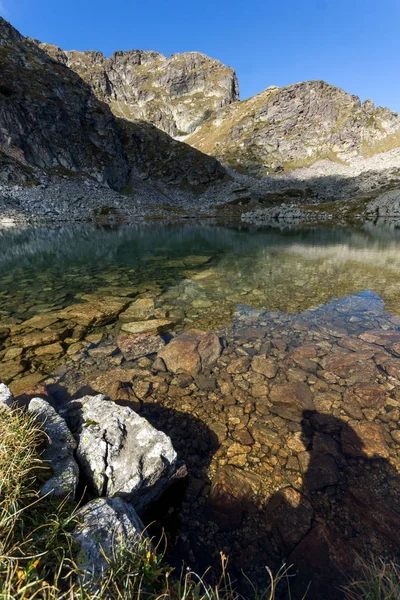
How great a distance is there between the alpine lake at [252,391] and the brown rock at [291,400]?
4cm

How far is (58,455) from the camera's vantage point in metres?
3.89

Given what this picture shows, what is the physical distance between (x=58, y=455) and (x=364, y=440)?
5.87 metres

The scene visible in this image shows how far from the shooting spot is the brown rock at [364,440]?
548cm

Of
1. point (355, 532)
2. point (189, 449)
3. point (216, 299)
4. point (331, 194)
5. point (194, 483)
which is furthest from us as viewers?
point (331, 194)

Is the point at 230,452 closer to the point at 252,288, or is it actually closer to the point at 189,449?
the point at 189,449

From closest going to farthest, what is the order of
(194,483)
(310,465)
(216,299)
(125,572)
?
1. (125,572)
2. (194,483)
3. (310,465)
4. (216,299)

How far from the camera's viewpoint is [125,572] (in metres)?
2.38

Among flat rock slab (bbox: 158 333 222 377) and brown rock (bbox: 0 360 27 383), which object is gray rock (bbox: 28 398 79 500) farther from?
flat rock slab (bbox: 158 333 222 377)

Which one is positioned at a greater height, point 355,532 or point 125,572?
point 125,572

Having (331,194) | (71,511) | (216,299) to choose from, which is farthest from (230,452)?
(331,194)

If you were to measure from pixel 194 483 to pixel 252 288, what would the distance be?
42.7ft

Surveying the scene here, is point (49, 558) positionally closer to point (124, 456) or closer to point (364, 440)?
point (124, 456)

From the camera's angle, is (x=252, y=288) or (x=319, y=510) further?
(x=252, y=288)

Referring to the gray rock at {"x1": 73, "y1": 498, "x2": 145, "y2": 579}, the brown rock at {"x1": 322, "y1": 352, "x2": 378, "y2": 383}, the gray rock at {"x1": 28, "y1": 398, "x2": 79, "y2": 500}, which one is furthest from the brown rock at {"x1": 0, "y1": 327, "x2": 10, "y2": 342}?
the brown rock at {"x1": 322, "y1": 352, "x2": 378, "y2": 383}
